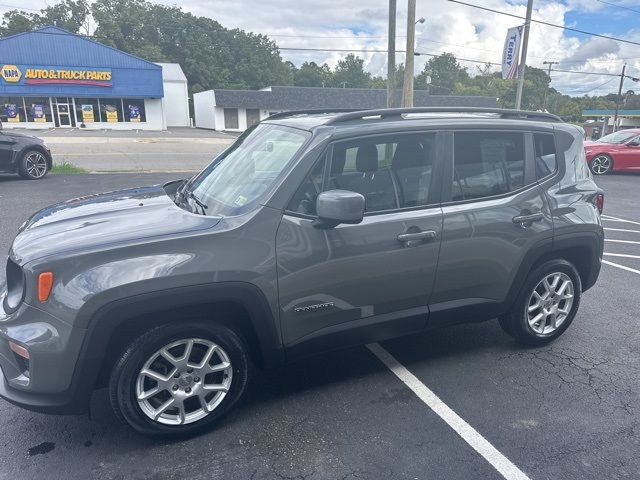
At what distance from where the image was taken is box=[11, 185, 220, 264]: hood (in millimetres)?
2596

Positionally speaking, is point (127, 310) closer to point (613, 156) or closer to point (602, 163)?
point (602, 163)

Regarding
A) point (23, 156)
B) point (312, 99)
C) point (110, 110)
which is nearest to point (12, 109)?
point (110, 110)

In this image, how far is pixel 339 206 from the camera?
2.67m

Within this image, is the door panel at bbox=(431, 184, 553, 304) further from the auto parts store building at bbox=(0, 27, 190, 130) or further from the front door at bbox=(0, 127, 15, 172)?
the auto parts store building at bbox=(0, 27, 190, 130)

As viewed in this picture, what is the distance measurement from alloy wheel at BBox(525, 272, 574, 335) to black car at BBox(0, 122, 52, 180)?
11398 mm

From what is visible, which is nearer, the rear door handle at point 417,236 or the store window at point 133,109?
the rear door handle at point 417,236

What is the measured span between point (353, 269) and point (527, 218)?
150cm

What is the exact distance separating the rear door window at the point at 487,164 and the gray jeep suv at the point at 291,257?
0.01 metres

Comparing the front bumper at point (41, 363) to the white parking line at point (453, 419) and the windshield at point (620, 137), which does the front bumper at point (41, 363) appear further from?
the windshield at point (620, 137)

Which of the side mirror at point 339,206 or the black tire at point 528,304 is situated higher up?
the side mirror at point 339,206

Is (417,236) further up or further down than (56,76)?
further down

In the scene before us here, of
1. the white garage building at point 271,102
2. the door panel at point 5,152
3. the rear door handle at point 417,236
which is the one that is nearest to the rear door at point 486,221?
the rear door handle at point 417,236

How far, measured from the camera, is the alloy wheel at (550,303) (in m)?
3.89

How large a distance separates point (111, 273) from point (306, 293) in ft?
3.59
